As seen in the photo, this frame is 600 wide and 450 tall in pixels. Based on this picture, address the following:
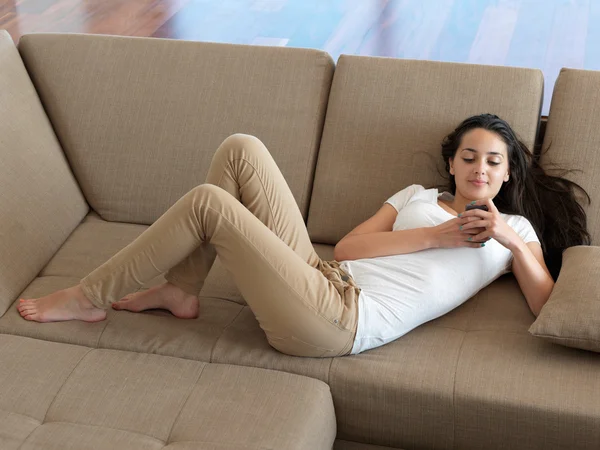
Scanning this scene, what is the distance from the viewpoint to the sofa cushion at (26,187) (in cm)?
250

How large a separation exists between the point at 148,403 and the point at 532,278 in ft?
3.29

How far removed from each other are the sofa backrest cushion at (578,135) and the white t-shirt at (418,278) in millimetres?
210

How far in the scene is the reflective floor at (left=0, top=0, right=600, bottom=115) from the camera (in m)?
4.27

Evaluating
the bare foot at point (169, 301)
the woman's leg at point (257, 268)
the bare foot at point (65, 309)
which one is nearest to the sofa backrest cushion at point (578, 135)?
the woman's leg at point (257, 268)

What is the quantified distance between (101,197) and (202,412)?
1079 mm

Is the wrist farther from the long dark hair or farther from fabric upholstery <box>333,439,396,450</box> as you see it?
fabric upholstery <box>333,439,396,450</box>

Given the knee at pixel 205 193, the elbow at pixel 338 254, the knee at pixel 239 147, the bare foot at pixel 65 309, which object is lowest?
the bare foot at pixel 65 309

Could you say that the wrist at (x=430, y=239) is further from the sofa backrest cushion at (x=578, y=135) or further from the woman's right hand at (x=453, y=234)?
the sofa backrest cushion at (x=578, y=135)

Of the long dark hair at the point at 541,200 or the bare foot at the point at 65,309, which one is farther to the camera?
the long dark hair at the point at 541,200

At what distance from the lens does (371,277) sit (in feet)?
7.57

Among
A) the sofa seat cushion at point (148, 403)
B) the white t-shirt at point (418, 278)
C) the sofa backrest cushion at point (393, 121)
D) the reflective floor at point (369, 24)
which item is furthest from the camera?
the reflective floor at point (369, 24)

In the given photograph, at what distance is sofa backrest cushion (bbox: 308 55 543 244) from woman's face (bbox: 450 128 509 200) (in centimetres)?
17

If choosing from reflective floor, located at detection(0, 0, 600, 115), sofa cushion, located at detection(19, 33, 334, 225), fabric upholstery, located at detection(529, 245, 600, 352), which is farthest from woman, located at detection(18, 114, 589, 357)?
reflective floor, located at detection(0, 0, 600, 115)

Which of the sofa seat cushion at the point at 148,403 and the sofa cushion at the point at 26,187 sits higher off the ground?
the sofa cushion at the point at 26,187
